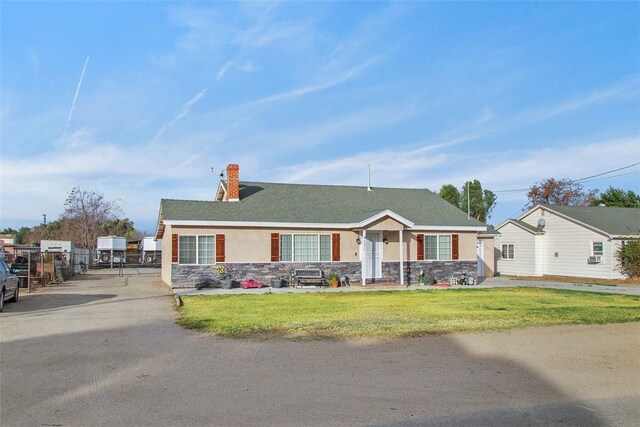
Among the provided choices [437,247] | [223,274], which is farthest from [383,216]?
[223,274]

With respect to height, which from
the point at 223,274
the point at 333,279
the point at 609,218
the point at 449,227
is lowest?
the point at 333,279

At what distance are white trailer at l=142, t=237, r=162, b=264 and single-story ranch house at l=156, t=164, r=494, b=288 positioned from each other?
24.1 m

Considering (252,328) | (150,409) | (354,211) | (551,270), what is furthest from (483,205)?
(150,409)

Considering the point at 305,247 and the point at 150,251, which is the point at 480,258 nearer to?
the point at 305,247


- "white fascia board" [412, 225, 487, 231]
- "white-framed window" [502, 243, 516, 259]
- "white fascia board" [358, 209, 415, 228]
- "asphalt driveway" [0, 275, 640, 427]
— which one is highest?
"white fascia board" [358, 209, 415, 228]

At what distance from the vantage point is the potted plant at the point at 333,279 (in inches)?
867

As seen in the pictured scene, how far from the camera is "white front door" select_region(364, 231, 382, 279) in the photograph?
76.2ft

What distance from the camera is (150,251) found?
165 ft

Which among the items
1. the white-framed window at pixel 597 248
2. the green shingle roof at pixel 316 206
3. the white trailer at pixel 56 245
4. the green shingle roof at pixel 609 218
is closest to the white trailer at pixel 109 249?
the white trailer at pixel 56 245

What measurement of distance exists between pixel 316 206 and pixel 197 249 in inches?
228

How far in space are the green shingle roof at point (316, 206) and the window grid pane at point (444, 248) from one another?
2.26 feet

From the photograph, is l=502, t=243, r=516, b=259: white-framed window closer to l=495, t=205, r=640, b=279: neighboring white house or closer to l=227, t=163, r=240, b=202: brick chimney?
l=495, t=205, r=640, b=279: neighboring white house

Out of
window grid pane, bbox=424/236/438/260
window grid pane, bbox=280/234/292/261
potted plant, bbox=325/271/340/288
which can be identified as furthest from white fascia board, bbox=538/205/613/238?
window grid pane, bbox=280/234/292/261

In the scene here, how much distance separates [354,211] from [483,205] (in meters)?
34.6
